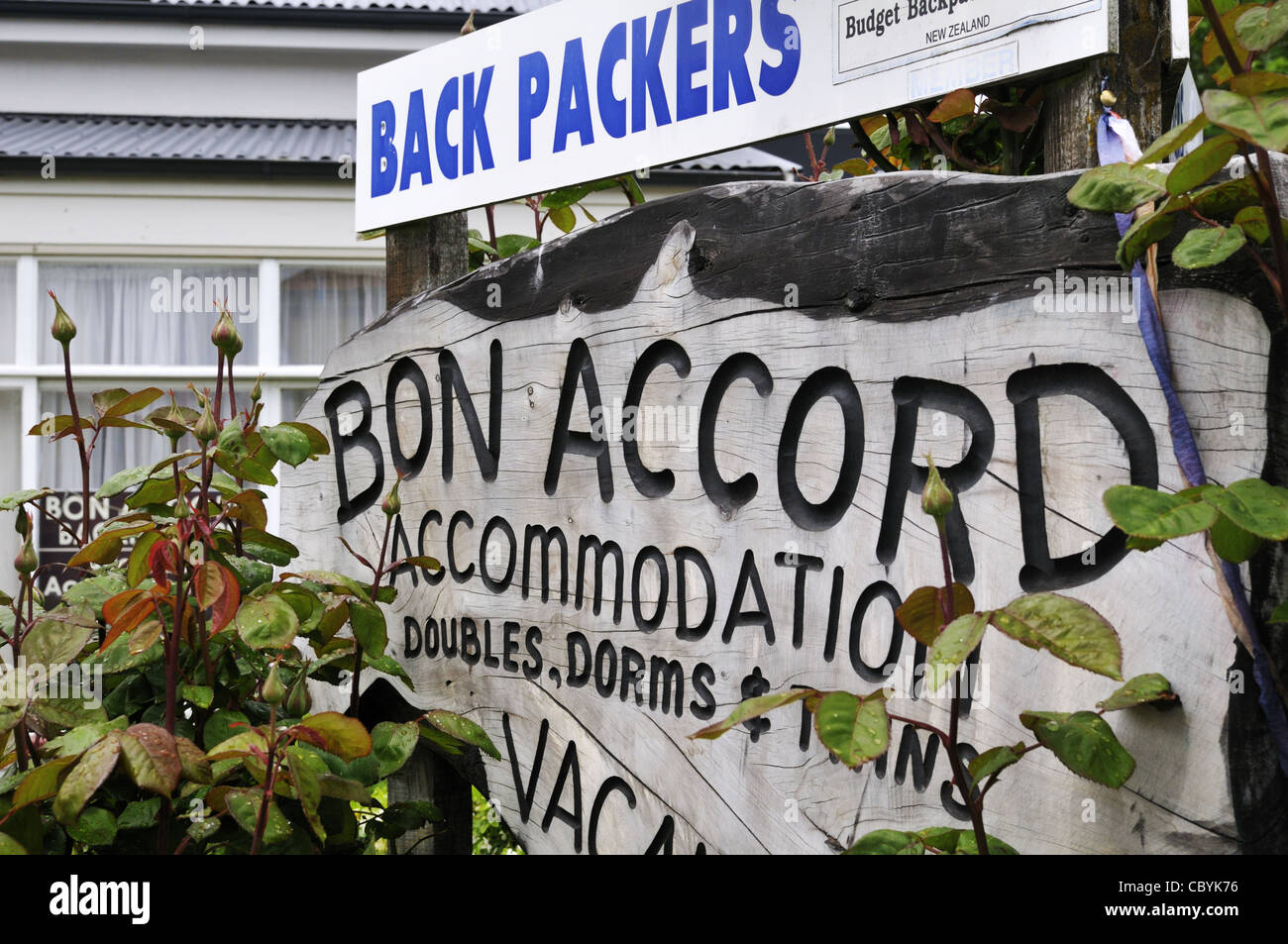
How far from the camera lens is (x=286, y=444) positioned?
5.26ft

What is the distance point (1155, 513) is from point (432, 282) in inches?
55.5

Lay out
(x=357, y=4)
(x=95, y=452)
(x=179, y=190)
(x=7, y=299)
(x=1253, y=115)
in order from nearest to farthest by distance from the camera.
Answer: (x=1253, y=115) < (x=179, y=190) < (x=7, y=299) < (x=95, y=452) < (x=357, y=4)

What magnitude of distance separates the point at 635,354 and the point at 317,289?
16.6ft

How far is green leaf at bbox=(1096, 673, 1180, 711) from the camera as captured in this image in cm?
104

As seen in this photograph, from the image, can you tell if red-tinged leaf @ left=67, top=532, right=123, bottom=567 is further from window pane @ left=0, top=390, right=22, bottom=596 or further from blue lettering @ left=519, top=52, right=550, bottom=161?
window pane @ left=0, top=390, right=22, bottom=596

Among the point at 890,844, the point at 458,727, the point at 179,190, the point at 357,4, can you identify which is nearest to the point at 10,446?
the point at 179,190

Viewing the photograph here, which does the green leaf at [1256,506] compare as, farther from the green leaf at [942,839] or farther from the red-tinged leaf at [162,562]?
the red-tinged leaf at [162,562]

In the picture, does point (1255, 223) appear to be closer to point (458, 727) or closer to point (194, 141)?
point (458, 727)

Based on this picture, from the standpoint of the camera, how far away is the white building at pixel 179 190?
594 centimetres

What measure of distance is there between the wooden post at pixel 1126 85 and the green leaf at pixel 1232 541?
0.48 meters

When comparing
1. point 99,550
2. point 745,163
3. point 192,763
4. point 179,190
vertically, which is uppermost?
point 745,163

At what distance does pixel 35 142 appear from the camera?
6117mm

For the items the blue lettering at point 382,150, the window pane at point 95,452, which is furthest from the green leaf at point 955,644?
the window pane at point 95,452
